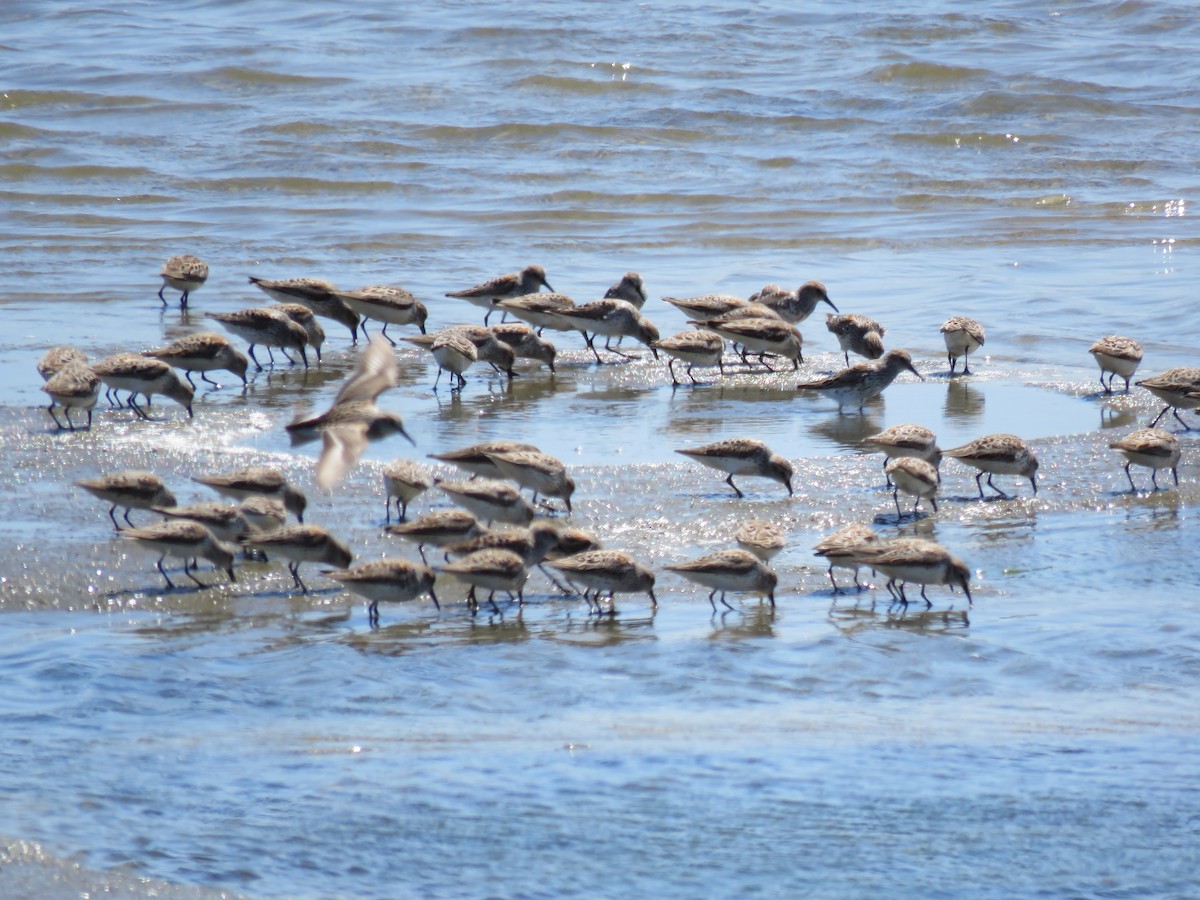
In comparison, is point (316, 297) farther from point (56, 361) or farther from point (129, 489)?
point (129, 489)

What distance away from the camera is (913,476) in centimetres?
890

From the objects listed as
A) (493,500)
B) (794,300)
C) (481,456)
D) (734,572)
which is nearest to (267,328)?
(481,456)

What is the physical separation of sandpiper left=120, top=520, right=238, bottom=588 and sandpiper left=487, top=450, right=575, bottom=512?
1.76 metres

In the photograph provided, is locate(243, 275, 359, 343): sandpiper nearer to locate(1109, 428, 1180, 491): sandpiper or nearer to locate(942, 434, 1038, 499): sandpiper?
locate(942, 434, 1038, 499): sandpiper

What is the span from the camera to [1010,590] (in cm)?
784

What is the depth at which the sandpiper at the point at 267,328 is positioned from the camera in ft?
41.5

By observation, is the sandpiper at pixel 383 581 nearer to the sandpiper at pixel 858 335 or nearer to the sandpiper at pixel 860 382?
the sandpiper at pixel 860 382

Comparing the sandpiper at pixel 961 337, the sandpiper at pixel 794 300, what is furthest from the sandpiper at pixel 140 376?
the sandpiper at pixel 961 337

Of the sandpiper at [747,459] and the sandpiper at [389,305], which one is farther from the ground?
the sandpiper at [389,305]

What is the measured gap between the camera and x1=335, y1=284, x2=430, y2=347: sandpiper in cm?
1368

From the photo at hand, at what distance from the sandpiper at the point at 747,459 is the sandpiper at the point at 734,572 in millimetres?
1661

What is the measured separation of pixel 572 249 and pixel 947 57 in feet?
41.4

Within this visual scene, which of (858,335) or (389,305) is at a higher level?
(389,305)

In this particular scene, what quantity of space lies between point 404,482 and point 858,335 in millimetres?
5277
